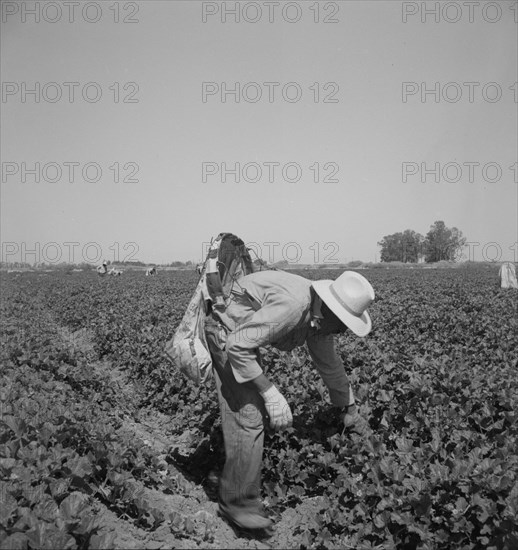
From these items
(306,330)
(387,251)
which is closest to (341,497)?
(306,330)

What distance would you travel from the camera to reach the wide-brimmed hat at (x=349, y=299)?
2.79m

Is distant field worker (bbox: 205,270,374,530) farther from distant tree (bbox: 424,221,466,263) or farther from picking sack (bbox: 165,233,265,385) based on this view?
distant tree (bbox: 424,221,466,263)

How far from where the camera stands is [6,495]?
2.49 m

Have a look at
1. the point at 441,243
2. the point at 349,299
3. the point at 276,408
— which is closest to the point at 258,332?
the point at 276,408

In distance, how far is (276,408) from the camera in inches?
109

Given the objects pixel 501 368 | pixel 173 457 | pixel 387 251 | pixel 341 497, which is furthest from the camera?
pixel 387 251

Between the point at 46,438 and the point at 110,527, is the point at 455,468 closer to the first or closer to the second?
the point at 110,527

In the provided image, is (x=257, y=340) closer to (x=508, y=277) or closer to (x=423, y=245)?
(x=508, y=277)

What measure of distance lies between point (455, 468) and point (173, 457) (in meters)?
2.51

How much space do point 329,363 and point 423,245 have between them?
104 metres

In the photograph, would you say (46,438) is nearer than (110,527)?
No

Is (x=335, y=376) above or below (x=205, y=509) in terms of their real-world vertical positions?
above

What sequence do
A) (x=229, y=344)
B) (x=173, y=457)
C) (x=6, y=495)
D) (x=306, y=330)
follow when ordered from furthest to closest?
(x=173, y=457) → (x=306, y=330) → (x=229, y=344) → (x=6, y=495)

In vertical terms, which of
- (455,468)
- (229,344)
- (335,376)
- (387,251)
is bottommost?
(455,468)
